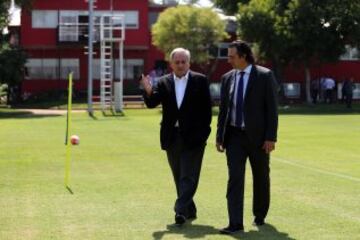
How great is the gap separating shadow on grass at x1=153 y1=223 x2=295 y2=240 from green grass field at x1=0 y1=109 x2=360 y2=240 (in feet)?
0.04

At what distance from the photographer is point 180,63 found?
9.25 meters

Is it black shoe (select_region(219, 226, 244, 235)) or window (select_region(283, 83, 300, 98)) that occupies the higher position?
window (select_region(283, 83, 300, 98))

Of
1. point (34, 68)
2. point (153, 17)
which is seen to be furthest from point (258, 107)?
point (153, 17)

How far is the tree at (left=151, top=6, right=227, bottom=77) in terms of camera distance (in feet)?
180

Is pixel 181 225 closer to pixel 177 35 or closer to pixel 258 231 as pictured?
pixel 258 231

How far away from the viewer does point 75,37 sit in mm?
56875

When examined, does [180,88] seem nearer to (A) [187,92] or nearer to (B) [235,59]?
(A) [187,92]

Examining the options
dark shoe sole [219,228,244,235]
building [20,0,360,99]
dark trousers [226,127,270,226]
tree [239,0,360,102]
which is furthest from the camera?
building [20,0,360,99]

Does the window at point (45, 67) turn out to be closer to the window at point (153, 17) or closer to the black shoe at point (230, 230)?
the window at point (153, 17)

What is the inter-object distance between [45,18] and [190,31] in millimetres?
11336

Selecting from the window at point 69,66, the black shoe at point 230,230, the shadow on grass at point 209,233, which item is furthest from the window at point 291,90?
the black shoe at point 230,230

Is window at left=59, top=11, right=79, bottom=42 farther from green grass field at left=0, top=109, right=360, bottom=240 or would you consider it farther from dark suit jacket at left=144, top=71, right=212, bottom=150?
dark suit jacket at left=144, top=71, right=212, bottom=150

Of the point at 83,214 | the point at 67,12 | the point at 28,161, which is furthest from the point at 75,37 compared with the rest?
the point at 83,214

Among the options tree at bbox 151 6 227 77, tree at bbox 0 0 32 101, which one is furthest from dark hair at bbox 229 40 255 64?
tree at bbox 151 6 227 77
